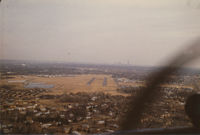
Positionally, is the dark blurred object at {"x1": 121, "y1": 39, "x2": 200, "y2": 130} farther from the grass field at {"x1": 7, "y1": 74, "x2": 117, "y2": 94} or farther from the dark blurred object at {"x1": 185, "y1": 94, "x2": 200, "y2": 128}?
the grass field at {"x1": 7, "y1": 74, "x2": 117, "y2": 94}

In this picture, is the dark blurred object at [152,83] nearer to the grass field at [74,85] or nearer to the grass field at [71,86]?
the grass field at [74,85]

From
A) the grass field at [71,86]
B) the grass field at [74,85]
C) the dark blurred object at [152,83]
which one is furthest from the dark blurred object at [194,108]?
the grass field at [71,86]

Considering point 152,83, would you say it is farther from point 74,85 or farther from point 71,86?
point 74,85

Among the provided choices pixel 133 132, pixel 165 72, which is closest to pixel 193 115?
pixel 165 72

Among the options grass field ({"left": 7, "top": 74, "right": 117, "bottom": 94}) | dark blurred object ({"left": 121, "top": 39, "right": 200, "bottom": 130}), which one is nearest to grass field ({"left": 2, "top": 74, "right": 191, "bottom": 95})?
grass field ({"left": 7, "top": 74, "right": 117, "bottom": 94})

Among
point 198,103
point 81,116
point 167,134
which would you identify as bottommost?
point 81,116

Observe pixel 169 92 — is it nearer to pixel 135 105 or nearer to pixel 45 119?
pixel 45 119

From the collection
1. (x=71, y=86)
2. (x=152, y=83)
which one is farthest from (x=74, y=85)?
(x=152, y=83)

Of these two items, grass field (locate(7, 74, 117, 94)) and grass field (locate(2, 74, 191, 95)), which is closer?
grass field (locate(2, 74, 191, 95))
